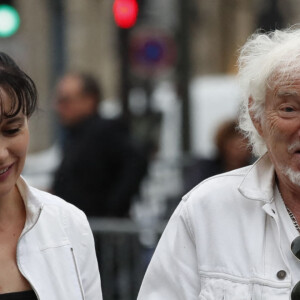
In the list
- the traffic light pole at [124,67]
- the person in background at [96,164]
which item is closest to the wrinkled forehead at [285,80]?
the person in background at [96,164]

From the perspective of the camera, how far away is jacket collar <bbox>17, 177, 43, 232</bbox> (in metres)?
3.90

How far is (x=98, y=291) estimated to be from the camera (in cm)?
402

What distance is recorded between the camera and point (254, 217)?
3.99m

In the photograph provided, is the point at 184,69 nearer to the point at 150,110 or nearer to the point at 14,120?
the point at 150,110

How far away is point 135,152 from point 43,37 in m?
15.9

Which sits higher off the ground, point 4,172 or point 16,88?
point 16,88

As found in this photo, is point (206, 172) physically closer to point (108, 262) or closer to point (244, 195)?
point (108, 262)

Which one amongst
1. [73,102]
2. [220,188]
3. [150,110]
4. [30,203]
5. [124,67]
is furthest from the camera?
[150,110]

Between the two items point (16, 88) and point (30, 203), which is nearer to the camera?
point (16, 88)

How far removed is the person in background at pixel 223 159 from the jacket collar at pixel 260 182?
4.79 meters

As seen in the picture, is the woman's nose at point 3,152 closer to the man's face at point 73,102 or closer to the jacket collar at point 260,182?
the jacket collar at point 260,182

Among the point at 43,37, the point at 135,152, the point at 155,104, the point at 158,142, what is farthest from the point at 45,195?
the point at 43,37

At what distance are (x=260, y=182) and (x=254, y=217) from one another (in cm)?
12

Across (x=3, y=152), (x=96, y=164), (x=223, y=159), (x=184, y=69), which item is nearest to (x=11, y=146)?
(x=3, y=152)
